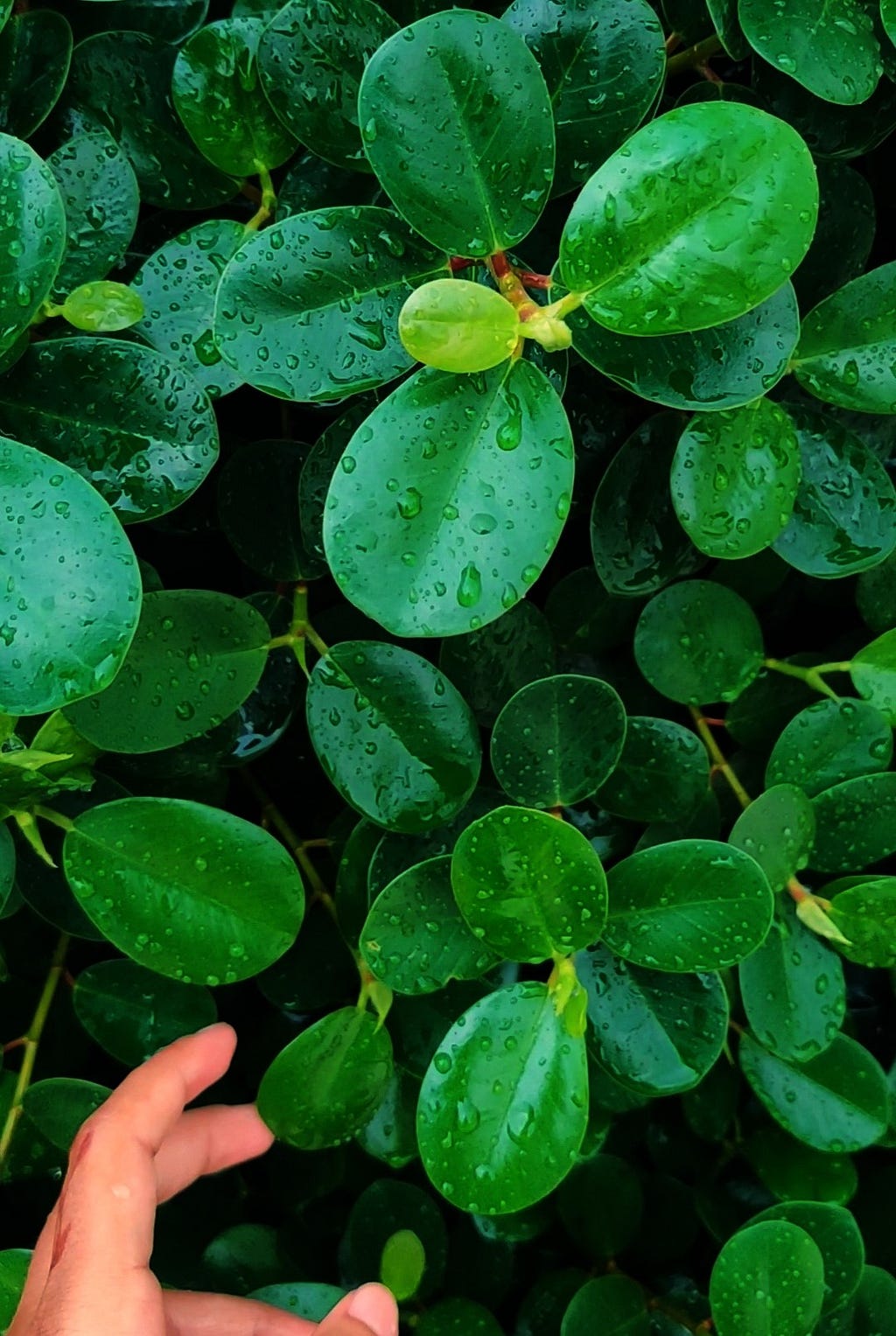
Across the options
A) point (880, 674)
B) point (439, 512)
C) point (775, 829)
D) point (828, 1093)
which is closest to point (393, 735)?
point (439, 512)

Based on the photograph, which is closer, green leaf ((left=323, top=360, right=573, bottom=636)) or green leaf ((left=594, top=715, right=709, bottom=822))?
green leaf ((left=323, top=360, right=573, bottom=636))

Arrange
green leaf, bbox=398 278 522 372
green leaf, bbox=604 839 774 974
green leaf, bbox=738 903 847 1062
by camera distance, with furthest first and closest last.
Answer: green leaf, bbox=738 903 847 1062
green leaf, bbox=604 839 774 974
green leaf, bbox=398 278 522 372

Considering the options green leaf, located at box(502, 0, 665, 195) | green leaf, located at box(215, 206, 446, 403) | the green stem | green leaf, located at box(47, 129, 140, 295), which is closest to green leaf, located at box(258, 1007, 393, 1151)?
the green stem

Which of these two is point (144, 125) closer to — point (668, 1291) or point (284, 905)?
point (284, 905)

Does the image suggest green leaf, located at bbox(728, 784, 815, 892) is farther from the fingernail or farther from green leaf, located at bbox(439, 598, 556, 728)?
the fingernail

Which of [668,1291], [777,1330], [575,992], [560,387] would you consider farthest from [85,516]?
[668,1291]

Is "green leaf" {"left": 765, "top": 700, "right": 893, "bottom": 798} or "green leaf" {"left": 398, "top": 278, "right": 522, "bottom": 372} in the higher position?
"green leaf" {"left": 398, "top": 278, "right": 522, "bottom": 372}

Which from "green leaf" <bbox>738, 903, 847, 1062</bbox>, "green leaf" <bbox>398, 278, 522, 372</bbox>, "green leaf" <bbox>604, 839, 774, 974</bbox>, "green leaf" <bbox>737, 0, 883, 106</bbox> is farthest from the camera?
"green leaf" <bbox>738, 903, 847, 1062</bbox>

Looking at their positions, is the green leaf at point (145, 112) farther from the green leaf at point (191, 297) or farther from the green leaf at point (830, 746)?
the green leaf at point (830, 746)

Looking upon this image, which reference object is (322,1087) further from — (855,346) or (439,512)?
(855,346)
